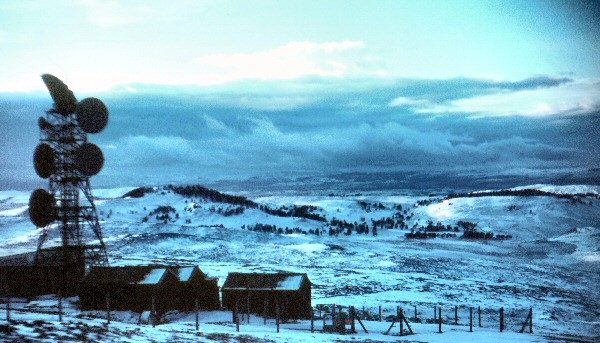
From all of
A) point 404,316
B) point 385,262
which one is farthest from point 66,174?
point 385,262

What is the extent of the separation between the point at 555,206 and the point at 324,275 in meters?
110

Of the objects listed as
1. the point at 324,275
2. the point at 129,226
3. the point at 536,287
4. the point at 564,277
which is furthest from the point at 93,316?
the point at 129,226

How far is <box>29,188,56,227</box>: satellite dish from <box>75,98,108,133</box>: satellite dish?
6010mm

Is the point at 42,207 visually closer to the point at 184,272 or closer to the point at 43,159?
the point at 43,159

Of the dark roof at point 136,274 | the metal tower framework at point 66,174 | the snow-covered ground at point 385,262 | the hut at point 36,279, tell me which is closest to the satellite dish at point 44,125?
the metal tower framework at point 66,174

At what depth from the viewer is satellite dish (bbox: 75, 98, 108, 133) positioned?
38375 mm

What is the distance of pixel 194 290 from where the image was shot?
34.0m

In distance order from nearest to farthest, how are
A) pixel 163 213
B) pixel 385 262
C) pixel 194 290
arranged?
pixel 194 290 → pixel 385 262 → pixel 163 213

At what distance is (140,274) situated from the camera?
32.9 metres

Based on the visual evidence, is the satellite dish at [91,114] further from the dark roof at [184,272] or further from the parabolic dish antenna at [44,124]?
the dark roof at [184,272]

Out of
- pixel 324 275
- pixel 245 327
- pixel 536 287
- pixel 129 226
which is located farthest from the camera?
pixel 129 226

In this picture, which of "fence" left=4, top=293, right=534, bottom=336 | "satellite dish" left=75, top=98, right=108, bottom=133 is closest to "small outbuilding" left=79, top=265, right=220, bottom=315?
"fence" left=4, top=293, right=534, bottom=336

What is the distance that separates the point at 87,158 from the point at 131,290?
12.1m

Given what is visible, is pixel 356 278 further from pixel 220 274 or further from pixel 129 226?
pixel 129 226
